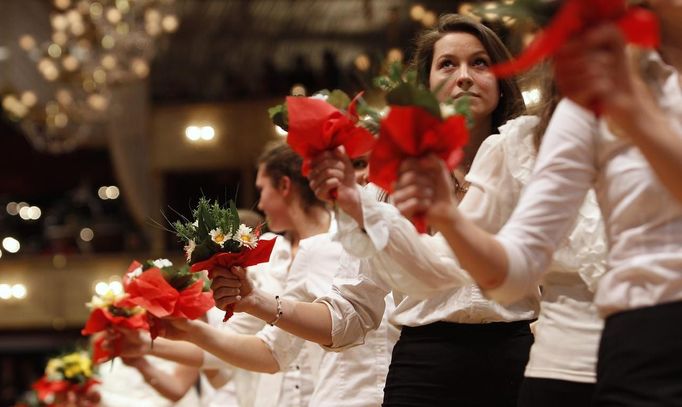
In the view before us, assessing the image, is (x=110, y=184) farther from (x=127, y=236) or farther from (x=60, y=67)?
(x=60, y=67)

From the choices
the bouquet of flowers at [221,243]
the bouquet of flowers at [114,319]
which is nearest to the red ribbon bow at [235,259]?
the bouquet of flowers at [221,243]

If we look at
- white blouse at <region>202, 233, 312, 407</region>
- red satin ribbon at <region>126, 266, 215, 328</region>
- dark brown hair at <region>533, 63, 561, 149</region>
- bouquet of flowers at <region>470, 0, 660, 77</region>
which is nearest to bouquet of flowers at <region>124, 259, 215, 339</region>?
red satin ribbon at <region>126, 266, 215, 328</region>

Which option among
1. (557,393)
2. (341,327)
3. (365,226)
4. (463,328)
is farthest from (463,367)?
(365,226)

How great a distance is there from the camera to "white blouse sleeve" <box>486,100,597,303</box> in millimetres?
2012

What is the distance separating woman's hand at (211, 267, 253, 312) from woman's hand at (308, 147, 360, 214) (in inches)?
32.2

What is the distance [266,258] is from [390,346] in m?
0.82

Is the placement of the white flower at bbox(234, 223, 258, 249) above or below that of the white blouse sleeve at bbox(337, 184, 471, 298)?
above

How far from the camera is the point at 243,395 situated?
4.75 metres

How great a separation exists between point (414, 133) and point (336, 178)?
350mm

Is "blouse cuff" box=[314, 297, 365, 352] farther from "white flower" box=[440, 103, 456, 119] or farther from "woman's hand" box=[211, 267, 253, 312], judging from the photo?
"white flower" box=[440, 103, 456, 119]

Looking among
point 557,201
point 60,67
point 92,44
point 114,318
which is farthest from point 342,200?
point 60,67

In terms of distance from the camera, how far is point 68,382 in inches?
239

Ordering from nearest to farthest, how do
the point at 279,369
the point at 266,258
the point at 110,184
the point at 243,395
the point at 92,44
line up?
the point at 266,258 → the point at 279,369 → the point at 243,395 → the point at 92,44 → the point at 110,184

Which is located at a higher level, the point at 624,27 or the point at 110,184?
the point at 110,184
